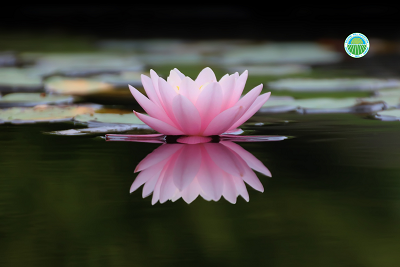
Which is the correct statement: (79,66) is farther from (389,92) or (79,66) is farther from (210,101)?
(210,101)

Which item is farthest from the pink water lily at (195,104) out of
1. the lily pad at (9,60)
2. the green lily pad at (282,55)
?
the lily pad at (9,60)

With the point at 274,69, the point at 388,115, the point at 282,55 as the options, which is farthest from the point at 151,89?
the point at 282,55

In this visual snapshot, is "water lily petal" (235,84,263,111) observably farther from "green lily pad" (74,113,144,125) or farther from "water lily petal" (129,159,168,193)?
"green lily pad" (74,113,144,125)

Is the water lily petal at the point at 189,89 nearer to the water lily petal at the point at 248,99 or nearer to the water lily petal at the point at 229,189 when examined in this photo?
the water lily petal at the point at 248,99

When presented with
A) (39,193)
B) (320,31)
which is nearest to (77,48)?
(320,31)

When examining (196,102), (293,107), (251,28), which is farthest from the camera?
(251,28)

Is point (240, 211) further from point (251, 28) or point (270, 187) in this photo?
point (251, 28)
